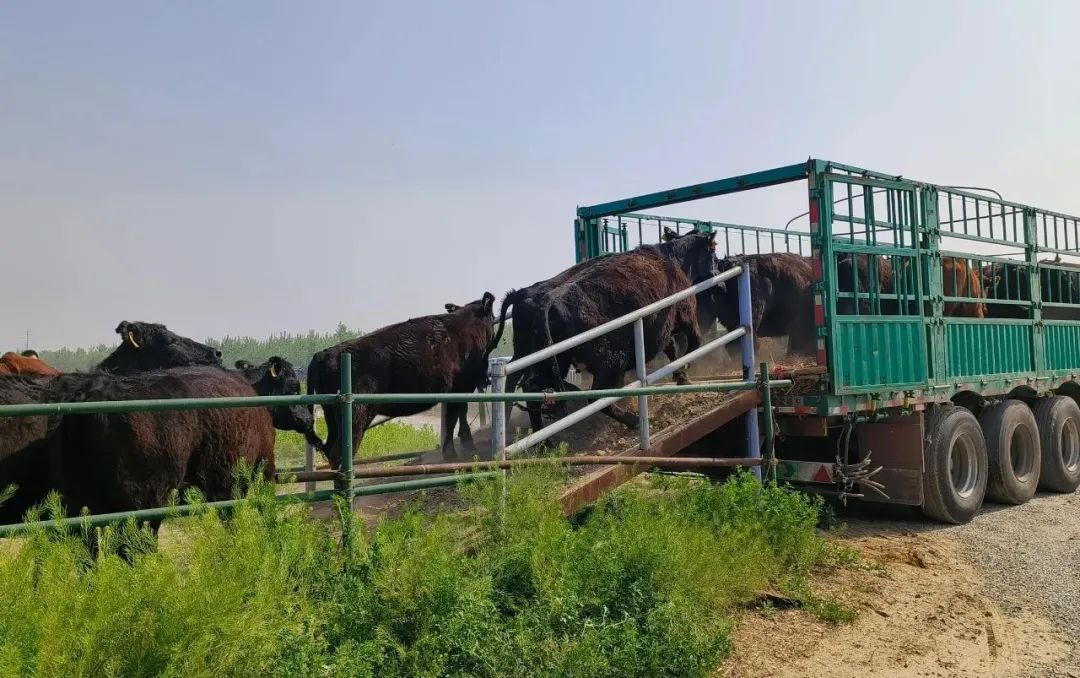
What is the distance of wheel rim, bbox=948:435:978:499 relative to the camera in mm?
7711

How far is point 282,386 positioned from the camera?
282 inches

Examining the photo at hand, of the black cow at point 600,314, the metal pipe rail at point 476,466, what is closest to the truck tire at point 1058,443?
the black cow at point 600,314

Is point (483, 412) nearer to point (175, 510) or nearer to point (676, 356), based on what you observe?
point (676, 356)

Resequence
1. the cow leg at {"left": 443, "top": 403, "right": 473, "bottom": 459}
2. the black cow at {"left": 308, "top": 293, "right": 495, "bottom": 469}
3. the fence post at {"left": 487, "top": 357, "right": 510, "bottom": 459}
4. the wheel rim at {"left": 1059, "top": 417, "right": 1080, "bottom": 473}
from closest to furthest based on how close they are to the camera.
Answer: the fence post at {"left": 487, "top": 357, "right": 510, "bottom": 459}, the black cow at {"left": 308, "top": 293, "right": 495, "bottom": 469}, the cow leg at {"left": 443, "top": 403, "right": 473, "bottom": 459}, the wheel rim at {"left": 1059, "top": 417, "right": 1080, "bottom": 473}

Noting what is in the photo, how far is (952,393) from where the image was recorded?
24.7 ft

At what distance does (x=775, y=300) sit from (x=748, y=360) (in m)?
3.18

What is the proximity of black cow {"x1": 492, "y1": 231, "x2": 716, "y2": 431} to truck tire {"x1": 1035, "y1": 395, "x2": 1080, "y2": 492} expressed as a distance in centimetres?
441

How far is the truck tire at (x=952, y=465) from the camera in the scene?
281 inches

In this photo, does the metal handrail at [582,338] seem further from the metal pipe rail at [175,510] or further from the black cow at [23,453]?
the black cow at [23,453]

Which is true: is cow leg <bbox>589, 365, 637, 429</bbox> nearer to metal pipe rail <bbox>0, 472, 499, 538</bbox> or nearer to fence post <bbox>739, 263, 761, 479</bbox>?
fence post <bbox>739, 263, 761, 479</bbox>

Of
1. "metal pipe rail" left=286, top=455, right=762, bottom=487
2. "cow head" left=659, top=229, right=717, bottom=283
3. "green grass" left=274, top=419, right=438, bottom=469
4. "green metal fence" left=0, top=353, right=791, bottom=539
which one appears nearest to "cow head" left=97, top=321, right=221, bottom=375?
"metal pipe rail" left=286, top=455, right=762, bottom=487

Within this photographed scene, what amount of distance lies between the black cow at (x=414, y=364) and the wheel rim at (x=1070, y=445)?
23.1 ft

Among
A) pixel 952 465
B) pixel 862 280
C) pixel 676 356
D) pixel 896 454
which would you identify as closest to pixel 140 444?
pixel 676 356

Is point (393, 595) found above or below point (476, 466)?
below
